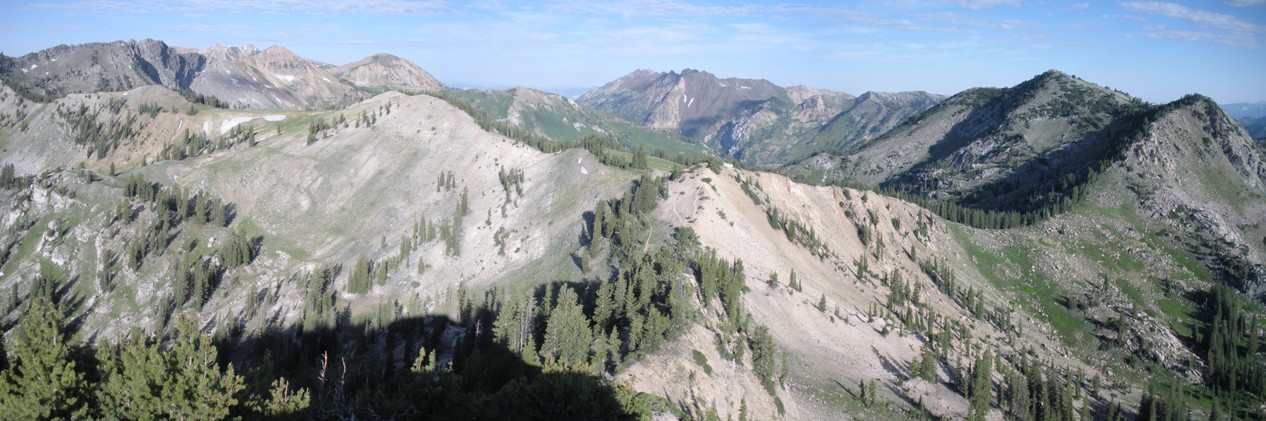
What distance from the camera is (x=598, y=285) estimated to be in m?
88.8

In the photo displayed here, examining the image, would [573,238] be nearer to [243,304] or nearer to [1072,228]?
[243,304]

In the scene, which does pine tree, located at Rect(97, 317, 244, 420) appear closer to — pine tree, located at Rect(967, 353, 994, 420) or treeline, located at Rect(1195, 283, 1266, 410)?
pine tree, located at Rect(967, 353, 994, 420)

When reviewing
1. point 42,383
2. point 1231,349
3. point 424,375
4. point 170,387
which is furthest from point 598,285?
point 1231,349

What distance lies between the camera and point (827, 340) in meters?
81.3

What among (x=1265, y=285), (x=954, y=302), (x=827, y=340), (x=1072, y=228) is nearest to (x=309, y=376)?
(x=827, y=340)

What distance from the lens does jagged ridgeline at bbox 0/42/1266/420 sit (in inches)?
1934

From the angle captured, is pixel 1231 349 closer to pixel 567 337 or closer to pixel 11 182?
pixel 567 337

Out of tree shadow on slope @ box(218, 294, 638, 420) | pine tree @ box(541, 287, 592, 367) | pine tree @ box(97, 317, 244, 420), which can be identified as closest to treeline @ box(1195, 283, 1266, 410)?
pine tree @ box(541, 287, 592, 367)

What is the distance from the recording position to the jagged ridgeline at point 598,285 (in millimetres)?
49125

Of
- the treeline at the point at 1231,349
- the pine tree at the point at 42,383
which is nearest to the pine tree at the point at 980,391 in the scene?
the treeline at the point at 1231,349

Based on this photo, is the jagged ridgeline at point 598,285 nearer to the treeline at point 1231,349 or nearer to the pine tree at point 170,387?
the pine tree at point 170,387

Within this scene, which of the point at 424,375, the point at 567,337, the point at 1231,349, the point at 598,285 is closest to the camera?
the point at 424,375

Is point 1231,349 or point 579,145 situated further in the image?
point 579,145

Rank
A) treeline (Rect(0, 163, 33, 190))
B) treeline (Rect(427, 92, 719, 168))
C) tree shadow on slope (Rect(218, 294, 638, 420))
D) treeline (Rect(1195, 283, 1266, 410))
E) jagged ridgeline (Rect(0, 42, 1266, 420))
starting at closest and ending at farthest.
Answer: tree shadow on slope (Rect(218, 294, 638, 420)) < jagged ridgeline (Rect(0, 42, 1266, 420)) < treeline (Rect(1195, 283, 1266, 410)) < treeline (Rect(427, 92, 719, 168)) < treeline (Rect(0, 163, 33, 190))
